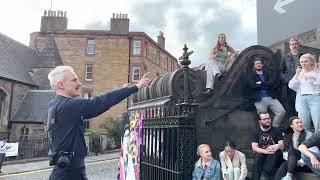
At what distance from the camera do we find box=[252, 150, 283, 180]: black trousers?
18.8 ft

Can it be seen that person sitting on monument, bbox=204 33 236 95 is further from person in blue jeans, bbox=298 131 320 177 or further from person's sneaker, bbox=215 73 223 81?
person in blue jeans, bbox=298 131 320 177

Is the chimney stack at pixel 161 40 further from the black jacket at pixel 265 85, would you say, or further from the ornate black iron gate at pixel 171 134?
the ornate black iron gate at pixel 171 134

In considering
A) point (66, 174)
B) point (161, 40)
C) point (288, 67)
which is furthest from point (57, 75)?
point (161, 40)

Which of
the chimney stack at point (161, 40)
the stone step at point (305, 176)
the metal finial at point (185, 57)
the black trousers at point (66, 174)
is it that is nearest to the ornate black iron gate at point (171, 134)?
the metal finial at point (185, 57)

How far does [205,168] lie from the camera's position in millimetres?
5359

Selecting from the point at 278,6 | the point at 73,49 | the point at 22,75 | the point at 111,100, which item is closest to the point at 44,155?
the point at 22,75

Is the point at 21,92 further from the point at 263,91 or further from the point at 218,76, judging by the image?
the point at 263,91

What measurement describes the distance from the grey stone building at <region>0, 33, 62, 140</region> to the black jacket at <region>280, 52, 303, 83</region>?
27226mm

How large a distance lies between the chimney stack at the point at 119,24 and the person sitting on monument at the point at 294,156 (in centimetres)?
4196

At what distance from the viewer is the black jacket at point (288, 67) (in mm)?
7105

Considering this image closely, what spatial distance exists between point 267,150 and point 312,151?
742 millimetres

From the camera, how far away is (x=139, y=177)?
691 centimetres

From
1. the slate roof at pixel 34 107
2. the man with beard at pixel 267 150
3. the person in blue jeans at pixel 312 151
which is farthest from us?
the slate roof at pixel 34 107

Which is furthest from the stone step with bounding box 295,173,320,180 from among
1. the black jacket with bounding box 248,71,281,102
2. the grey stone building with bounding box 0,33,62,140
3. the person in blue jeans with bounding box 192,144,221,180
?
the grey stone building with bounding box 0,33,62,140
